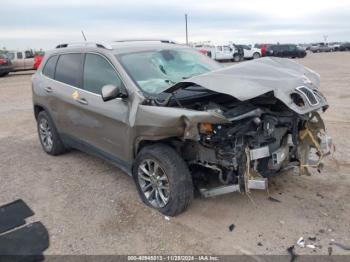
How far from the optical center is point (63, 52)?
5.66 m

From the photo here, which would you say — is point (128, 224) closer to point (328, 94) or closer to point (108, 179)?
point (108, 179)

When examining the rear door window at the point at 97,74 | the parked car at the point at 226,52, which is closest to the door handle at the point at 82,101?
the rear door window at the point at 97,74

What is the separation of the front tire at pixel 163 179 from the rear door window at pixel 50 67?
8.37 ft

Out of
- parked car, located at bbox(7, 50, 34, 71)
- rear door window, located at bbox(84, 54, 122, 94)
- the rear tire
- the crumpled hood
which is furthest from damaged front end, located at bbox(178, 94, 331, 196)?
parked car, located at bbox(7, 50, 34, 71)

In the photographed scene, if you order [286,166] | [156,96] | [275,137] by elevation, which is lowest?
[286,166]

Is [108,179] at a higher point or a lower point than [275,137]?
lower

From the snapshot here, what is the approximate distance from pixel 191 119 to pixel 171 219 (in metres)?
1.14

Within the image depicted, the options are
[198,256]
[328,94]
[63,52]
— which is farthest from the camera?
[328,94]

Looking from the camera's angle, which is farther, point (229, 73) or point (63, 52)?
point (63, 52)

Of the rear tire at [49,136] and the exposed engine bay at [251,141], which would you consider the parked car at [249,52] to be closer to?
the rear tire at [49,136]

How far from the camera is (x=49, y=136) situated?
243 inches

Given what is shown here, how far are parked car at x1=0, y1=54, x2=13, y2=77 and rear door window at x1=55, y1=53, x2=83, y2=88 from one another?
17.6 meters

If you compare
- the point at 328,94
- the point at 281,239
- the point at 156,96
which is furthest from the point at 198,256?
the point at 328,94

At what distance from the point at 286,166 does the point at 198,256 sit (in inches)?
57.8
